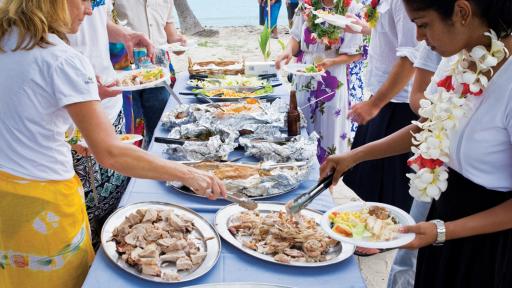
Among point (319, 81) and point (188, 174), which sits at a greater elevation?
point (188, 174)

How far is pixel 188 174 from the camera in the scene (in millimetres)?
1425

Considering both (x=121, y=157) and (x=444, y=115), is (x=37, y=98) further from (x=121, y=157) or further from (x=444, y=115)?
(x=444, y=115)

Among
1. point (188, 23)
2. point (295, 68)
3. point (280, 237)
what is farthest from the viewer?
point (188, 23)

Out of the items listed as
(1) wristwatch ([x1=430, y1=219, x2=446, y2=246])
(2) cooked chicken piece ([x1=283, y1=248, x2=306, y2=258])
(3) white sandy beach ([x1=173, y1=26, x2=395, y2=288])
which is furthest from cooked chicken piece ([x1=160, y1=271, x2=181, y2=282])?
(3) white sandy beach ([x1=173, y1=26, x2=395, y2=288])

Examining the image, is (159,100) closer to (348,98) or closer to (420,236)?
(348,98)

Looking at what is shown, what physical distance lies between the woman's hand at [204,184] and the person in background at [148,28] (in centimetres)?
196

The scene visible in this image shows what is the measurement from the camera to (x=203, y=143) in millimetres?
2018

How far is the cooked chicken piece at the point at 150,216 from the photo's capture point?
58.2 inches

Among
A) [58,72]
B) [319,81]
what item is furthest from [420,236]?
[319,81]

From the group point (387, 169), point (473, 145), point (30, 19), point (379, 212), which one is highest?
point (30, 19)

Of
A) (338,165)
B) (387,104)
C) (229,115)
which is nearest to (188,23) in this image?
(229,115)

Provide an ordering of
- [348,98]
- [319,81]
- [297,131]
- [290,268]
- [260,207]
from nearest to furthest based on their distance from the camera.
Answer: [290,268]
[260,207]
[297,131]
[319,81]
[348,98]

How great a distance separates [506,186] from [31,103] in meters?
1.31

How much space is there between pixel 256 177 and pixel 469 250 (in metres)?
0.78
